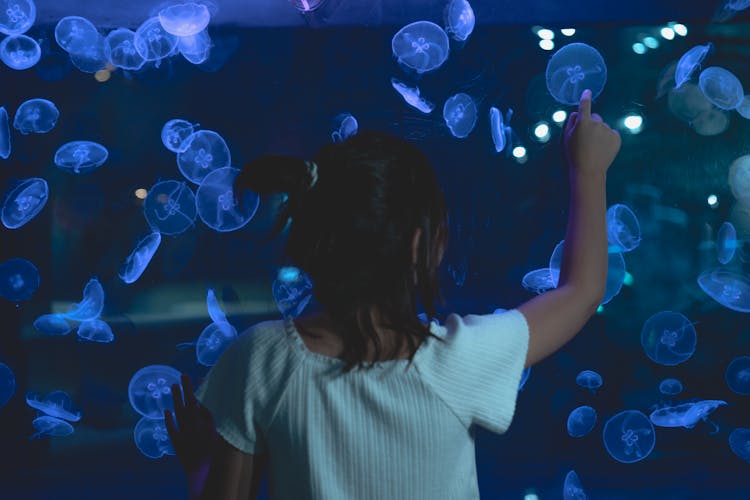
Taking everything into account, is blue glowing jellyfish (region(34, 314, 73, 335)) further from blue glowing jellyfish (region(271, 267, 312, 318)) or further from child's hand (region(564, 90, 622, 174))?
child's hand (region(564, 90, 622, 174))

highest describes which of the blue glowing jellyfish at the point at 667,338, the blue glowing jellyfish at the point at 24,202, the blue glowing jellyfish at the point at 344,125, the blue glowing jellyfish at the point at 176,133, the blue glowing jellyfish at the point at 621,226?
the blue glowing jellyfish at the point at 344,125

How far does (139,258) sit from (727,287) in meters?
3.27

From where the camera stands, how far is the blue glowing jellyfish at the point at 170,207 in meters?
3.81

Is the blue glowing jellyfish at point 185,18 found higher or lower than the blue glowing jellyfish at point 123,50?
higher

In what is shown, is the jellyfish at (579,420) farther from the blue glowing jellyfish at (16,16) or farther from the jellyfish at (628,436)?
the blue glowing jellyfish at (16,16)

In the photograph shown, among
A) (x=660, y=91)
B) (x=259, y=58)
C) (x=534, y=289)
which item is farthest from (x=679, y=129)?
(x=259, y=58)

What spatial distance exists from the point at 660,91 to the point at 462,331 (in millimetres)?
3471

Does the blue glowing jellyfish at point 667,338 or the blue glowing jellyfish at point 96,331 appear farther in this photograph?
the blue glowing jellyfish at point 667,338

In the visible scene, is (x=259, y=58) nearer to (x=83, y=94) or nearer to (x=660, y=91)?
(x=83, y=94)

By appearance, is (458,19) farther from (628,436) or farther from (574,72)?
(628,436)

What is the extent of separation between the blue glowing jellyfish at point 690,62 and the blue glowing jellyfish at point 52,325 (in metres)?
3.62

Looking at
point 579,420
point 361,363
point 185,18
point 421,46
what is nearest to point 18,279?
point 185,18

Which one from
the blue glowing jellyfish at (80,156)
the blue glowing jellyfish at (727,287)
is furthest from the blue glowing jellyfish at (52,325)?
the blue glowing jellyfish at (727,287)

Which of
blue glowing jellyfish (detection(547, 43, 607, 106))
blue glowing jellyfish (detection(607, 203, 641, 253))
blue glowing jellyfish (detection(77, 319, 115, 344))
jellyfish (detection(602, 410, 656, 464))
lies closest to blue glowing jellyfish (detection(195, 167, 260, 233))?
blue glowing jellyfish (detection(77, 319, 115, 344))
